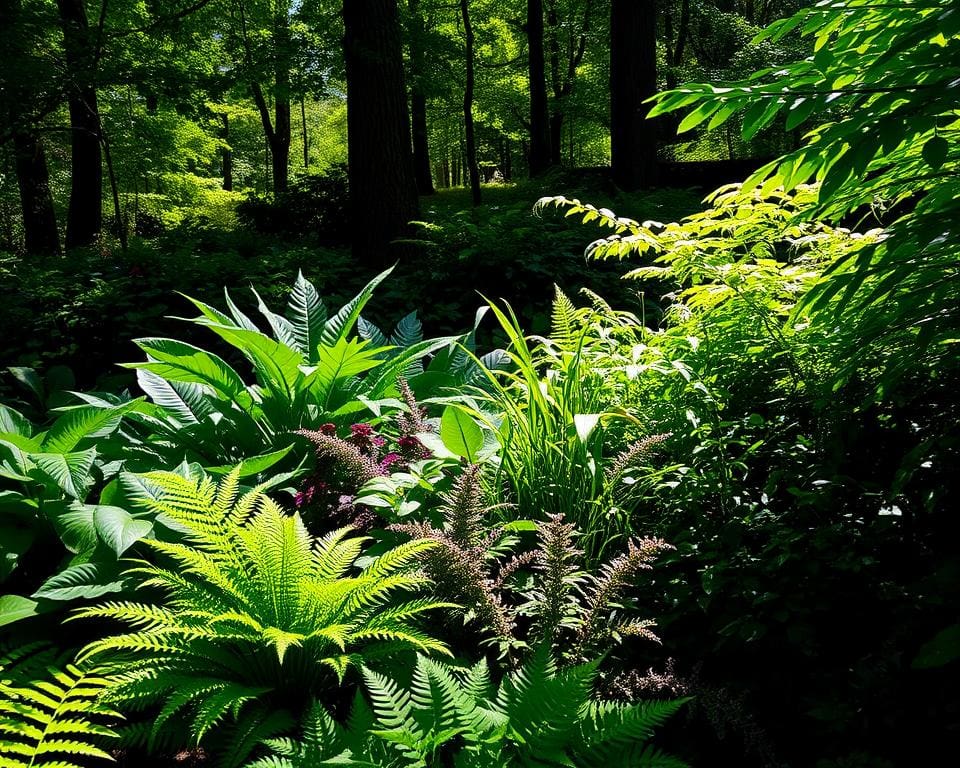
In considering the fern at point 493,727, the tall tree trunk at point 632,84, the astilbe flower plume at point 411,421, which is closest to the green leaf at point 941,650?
the fern at point 493,727

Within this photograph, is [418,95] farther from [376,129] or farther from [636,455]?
[636,455]

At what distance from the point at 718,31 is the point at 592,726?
20715 millimetres

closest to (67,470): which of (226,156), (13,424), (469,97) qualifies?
(13,424)

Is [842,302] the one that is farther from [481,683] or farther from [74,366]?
[74,366]

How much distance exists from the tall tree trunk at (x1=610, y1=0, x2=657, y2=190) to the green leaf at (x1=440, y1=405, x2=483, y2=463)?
23.0 feet

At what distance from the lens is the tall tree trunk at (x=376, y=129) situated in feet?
19.0

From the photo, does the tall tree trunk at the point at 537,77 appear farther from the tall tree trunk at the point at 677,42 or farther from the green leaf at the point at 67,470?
the green leaf at the point at 67,470

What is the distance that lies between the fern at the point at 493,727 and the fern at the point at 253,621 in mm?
162

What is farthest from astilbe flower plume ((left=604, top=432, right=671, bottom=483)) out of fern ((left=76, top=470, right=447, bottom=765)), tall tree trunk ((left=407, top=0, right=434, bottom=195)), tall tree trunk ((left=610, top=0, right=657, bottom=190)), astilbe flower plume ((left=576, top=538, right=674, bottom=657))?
tall tree trunk ((left=407, top=0, right=434, bottom=195))

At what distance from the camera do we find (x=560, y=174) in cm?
916

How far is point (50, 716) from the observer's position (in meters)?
1.36

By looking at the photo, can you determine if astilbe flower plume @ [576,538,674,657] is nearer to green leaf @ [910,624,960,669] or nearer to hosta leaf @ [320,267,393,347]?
green leaf @ [910,624,960,669]

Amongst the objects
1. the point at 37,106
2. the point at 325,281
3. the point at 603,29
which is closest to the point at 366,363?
the point at 325,281

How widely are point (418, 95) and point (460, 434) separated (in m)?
11.4
